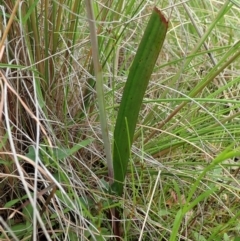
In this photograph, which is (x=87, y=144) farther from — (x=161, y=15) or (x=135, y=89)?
(x=161, y=15)

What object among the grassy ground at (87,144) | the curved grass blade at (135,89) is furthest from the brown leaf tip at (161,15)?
the grassy ground at (87,144)

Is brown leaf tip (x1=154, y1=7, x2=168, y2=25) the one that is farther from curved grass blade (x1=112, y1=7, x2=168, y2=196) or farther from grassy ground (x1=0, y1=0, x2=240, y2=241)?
grassy ground (x1=0, y1=0, x2=240, y2=241)

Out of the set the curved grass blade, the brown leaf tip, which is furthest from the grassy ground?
the brown leaf tip

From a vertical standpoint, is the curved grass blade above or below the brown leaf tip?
below

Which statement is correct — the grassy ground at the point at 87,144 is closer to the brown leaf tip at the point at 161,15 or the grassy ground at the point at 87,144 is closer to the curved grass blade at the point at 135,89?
the curved grass blade at the point at 135,89

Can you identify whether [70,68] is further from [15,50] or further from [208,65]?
[208,65]

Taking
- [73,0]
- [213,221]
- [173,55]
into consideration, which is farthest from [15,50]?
[173,55]

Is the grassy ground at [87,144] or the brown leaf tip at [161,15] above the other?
the brown leaf tip at [161,15]

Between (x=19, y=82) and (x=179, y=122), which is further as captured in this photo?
(x=179, y=122)
